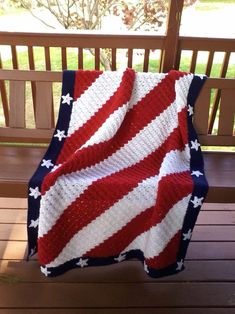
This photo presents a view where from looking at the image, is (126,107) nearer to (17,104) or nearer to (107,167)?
(107,167)

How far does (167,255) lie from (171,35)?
107 centimetres

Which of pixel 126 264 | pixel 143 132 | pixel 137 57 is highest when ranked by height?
pixel 143 132

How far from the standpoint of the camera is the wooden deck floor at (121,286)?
4.98 ft

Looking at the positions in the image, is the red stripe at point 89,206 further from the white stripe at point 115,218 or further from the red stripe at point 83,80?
the red stripe at point 83,80

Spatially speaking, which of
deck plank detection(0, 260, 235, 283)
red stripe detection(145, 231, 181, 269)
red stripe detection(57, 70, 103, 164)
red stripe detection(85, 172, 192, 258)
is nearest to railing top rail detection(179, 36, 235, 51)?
red stripe detection(57, 70, 103, 164)

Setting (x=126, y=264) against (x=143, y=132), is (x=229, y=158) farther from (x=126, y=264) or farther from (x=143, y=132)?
(x=126, y=264)

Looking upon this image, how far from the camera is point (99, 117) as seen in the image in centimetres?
170

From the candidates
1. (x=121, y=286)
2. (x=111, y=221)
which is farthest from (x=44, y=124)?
(x=121, y=286)

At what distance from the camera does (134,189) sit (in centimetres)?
144

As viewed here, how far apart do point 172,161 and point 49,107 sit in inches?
28.3

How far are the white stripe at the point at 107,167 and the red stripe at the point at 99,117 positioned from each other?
0.17 m

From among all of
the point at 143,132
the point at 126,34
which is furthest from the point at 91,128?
the point at 126,34

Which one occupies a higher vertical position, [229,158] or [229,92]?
[229,92]

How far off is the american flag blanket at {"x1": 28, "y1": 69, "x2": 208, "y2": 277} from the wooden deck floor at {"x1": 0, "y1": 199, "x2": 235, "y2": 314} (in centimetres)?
9
